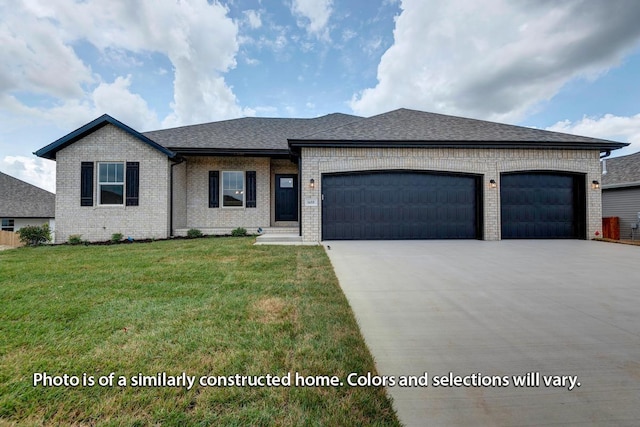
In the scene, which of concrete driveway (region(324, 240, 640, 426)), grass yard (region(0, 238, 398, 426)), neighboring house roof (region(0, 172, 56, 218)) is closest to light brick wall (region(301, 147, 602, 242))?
concrete driveway (region(324, 240, 640, 426))

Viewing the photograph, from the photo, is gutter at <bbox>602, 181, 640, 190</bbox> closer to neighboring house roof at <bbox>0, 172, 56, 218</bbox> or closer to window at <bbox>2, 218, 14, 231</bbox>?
neighboring house roof at <bbox>0, 172, 56, 218</bbox>

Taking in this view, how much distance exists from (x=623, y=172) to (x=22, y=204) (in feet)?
126

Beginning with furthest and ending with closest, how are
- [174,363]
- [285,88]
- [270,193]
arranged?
[285,88] → [270,193] → [174,363]

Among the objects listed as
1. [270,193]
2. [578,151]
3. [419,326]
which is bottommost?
[419,326]

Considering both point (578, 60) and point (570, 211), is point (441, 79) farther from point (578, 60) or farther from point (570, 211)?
point (570, 211)

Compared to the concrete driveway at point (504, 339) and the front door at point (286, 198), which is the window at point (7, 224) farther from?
the concrete driveway at point (504, 339)

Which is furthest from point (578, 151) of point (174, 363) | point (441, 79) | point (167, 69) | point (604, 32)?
point (167, 69)

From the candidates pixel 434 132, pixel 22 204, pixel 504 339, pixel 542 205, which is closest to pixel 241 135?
pixel 434 132

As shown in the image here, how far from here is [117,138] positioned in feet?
33.3

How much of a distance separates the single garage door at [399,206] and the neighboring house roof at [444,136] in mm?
1150

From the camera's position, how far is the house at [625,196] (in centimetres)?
1237

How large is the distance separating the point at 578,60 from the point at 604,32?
359 centimetres

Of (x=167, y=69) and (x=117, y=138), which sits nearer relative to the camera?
(x=117, y=138)

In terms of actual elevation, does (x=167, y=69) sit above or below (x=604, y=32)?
above
